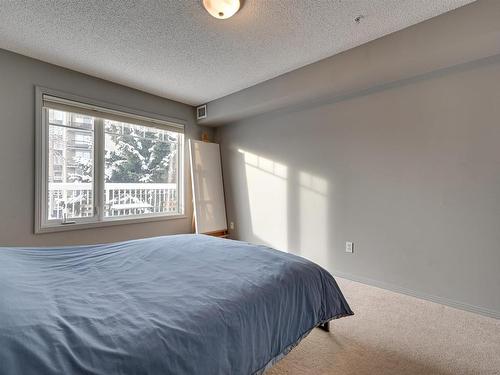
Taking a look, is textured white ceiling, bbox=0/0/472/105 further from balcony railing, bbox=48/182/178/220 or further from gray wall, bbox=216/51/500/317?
balcony railing, bbox=48/182/178/220

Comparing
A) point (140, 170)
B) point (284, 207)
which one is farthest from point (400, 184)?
point (140, 170)

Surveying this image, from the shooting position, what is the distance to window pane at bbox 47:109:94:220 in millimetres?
2973

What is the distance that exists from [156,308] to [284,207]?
279 cm

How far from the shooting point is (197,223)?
4.11 m

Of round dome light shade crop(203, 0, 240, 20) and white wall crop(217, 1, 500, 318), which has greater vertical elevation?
round dome light shade crop(203, 0, 240, 20)

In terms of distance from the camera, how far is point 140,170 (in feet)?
12.4

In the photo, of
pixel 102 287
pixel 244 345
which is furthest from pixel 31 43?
pixel 244 345

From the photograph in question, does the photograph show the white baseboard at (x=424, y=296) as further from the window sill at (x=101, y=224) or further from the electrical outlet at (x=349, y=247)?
the window sill at (x=101, y=224)

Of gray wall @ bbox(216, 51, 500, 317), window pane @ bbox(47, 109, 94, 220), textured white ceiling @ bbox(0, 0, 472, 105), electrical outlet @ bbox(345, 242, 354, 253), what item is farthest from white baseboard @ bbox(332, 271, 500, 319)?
window pane @ bbox(47, 109, 94, 220)

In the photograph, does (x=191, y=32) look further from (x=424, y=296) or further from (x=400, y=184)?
(x=424, y=296)

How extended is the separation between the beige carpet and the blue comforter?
0.29 m

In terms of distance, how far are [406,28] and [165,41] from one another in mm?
2157

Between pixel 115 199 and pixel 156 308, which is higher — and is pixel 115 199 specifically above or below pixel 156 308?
above

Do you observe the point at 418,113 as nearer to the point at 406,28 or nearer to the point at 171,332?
the point at 406,28
